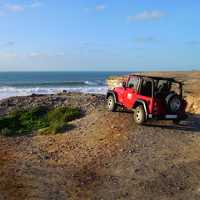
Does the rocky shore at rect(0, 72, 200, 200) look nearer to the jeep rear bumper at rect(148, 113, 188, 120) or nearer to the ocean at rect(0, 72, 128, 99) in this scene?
the jeep rear bumper at rect(148, 113, 188, 120)

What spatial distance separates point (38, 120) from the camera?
20.4 metres

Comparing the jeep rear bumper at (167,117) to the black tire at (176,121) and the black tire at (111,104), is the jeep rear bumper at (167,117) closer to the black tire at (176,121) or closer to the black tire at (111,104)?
the black tire at (176,121)

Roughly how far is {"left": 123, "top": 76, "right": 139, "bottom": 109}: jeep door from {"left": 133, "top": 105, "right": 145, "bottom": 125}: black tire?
2.01 feet

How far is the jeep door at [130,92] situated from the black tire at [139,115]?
2.01 ft

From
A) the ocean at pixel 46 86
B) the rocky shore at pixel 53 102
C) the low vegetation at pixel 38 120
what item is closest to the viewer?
the low vegetation at pixel 38 120

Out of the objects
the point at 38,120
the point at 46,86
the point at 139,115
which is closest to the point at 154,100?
the point at 139,115

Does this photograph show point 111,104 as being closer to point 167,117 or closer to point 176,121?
point 176,121

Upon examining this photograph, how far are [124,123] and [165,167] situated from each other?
465cm

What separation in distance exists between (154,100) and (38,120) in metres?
5.66

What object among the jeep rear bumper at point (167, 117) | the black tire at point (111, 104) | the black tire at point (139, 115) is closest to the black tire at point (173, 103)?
the jeep rear bumper at point (167, 117)

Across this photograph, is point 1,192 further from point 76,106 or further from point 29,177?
point 76,106

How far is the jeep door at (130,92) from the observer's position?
18094 mm

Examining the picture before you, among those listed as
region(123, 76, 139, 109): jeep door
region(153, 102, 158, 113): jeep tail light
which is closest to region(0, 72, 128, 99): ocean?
region(123, 76, 139, 109): jeep door

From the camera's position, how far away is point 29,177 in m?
12.2
